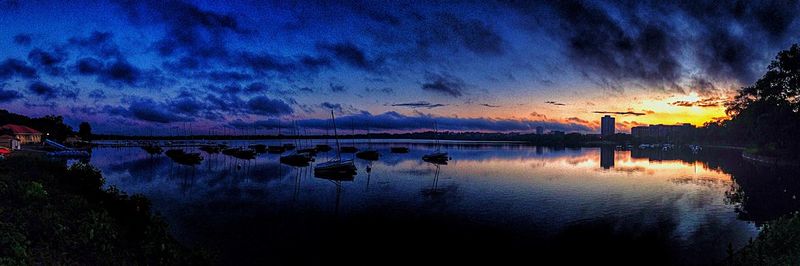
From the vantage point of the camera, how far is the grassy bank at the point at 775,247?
14.4 meters

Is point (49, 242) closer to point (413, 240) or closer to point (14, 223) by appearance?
point (14, 223)

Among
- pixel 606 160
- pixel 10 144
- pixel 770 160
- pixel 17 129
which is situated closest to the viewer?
pixel 10 144

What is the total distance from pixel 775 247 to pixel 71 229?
25.3m

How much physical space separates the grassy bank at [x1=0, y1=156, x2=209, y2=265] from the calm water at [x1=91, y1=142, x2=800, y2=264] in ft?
15.5

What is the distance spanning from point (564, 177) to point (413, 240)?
4006 centimetres

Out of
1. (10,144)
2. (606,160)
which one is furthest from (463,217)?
(606,160)

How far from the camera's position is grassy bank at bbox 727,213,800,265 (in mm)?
14412

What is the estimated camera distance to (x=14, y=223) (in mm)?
11055

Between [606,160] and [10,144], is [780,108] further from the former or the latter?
[10,144]

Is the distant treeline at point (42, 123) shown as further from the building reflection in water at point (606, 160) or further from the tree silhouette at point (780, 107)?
the tree silhouette at point (780, 107)

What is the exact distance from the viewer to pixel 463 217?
95.5 feet

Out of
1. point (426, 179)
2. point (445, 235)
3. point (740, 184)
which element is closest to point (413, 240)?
point (445, 235)

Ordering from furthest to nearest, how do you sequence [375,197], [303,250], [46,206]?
[375,197] → [303,250] → [46,206]

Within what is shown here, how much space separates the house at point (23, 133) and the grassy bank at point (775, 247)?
11560cm
